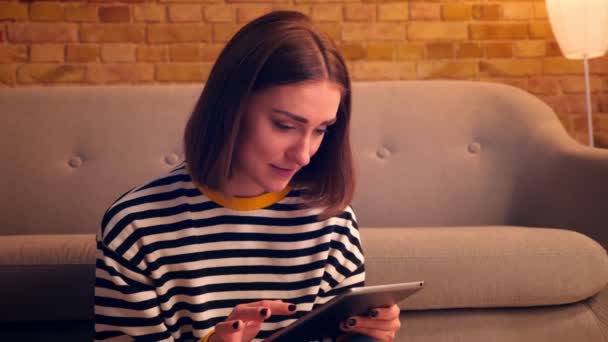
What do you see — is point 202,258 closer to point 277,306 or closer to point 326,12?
point 277,306

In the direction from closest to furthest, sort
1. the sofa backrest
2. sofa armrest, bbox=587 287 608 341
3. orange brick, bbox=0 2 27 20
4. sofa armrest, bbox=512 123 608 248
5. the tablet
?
the tablet, sofa armrest, bbox=587 287 608 341, sofa armrest, bbox=512 123 608 248, the sofa backrest, orange brick, bbox=0 2 27 20

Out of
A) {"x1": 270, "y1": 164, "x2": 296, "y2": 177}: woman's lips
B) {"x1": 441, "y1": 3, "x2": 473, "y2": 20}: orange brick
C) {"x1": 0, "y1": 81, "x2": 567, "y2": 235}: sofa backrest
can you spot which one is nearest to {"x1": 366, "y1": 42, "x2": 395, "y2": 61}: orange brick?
{"x1": 441, "y1": 3, "x2": 473, "y2": 20}: orange brick

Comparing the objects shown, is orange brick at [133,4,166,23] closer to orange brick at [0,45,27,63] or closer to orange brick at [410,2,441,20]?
orange brick at [0,45,27,63]

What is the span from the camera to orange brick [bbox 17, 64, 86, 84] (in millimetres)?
2303

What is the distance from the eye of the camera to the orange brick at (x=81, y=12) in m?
2.30

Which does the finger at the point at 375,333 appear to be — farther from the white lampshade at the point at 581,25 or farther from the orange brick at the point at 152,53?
the orange brick at the point at 152,53

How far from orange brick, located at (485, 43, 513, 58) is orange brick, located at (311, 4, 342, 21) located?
0.65 m

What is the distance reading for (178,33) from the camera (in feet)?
7.72

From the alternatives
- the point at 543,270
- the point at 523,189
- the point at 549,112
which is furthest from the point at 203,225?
the point at 549,112

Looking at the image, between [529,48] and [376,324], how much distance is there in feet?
6.61

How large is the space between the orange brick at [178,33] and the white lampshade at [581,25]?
4.29 ft

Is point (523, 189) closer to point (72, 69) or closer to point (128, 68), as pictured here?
point (128, 68)

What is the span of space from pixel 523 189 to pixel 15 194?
1.53 m

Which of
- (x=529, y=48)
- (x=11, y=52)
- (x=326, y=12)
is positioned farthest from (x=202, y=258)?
(x=529, y=48)
